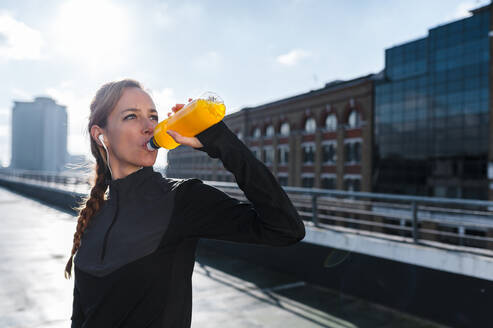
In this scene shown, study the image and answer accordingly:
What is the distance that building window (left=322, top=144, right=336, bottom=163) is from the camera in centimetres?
3691

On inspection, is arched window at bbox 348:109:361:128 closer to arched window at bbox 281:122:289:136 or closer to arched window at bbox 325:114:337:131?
arched window at bbox 325:114:337:131

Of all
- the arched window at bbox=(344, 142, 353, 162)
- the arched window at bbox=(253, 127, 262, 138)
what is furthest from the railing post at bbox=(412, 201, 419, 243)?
the arched window at bbox=(253, 127, 262, 138)

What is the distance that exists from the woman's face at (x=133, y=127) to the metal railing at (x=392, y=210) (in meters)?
0.55

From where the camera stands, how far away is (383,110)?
117 ft

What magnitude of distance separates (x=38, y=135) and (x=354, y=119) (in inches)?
6579

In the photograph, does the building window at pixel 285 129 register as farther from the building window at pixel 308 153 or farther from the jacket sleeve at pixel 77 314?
the jacket sleeve at pixel 77 314

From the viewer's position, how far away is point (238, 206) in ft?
4.83

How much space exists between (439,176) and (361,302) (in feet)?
99.0

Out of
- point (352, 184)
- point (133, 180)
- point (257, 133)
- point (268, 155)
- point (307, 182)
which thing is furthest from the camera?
point (257, 133)

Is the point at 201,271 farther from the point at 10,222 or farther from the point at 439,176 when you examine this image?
the point at 439,176

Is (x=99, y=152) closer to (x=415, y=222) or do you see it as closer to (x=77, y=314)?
(x=77, y=314)

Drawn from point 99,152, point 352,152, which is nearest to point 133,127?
point 99,152

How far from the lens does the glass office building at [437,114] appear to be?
30.2 metres

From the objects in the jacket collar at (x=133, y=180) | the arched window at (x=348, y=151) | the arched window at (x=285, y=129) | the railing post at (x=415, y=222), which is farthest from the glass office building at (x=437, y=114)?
the jacket collar at (x=133, y=180)
